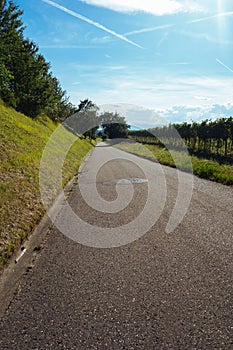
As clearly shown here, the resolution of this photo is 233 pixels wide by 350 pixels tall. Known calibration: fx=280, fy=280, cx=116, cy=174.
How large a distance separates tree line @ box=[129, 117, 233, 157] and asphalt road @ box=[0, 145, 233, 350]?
94.7 feet

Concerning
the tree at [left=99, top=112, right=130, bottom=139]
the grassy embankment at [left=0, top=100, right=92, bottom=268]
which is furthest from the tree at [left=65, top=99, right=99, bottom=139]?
the grassy embankment at [left=0, top=100, right=92, bottom=268]

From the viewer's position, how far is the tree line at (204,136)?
106ft

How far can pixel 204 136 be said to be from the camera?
120ft

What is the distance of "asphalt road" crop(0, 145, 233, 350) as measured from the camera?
8.25 feet

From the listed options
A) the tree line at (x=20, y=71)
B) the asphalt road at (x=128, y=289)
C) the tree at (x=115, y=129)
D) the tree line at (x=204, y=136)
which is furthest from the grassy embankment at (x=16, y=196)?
the tree at (x=115, y=129)

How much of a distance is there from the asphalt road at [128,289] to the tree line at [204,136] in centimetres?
2887

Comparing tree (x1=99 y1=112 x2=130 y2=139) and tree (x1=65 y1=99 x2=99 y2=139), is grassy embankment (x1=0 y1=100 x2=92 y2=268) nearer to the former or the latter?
tree (x1=65 y1=99 x2=99 y2=139)

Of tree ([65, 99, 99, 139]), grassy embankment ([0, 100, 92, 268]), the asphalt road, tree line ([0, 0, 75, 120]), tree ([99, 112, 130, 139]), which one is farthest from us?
tree ([99, 112, 130, 139])

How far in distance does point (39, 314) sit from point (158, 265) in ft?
5.59

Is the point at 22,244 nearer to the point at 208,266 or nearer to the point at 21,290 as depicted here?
the point at 21,290

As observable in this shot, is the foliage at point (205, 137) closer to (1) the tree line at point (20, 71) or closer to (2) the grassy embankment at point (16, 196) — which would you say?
(1) the tree line at point (20, 71)

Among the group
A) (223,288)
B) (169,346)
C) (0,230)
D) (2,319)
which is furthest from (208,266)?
(0,230)

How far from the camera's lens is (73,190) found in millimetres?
9172

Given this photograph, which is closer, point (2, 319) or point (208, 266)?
point (2, 319)
